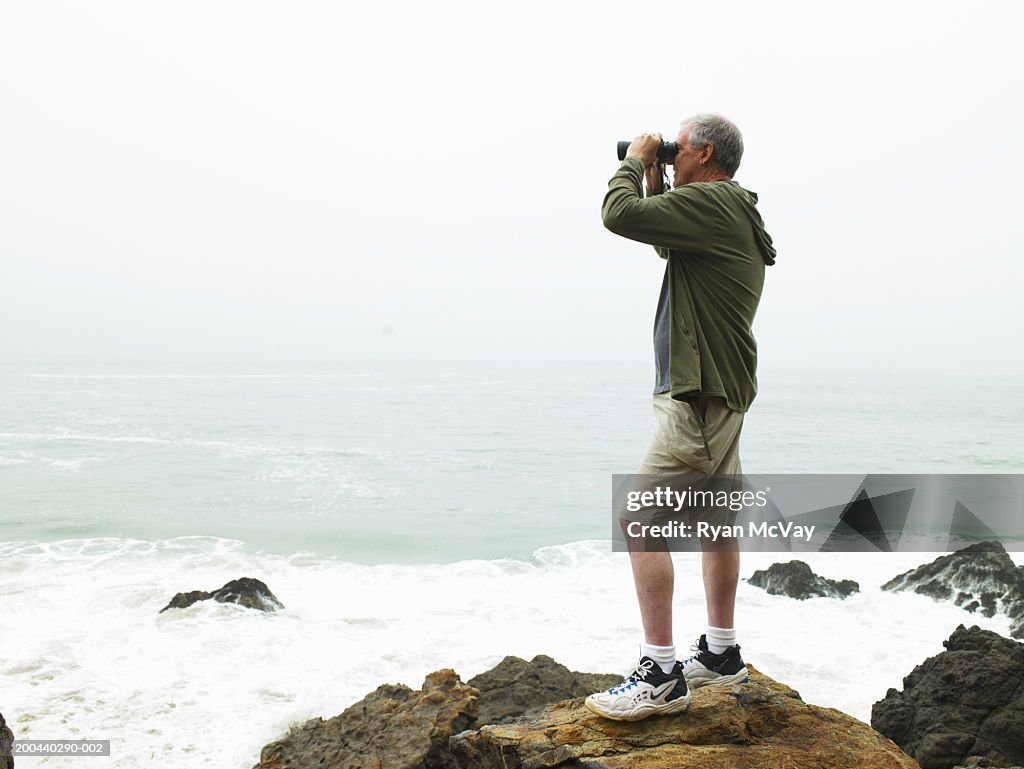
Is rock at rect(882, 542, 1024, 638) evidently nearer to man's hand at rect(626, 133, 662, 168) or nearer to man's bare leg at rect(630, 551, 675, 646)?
man's bare leg at rect(630, 551, 675, 646)

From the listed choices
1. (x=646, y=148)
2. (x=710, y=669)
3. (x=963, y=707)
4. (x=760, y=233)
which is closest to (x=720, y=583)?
(x=710, y=669)

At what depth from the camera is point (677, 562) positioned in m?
12.5

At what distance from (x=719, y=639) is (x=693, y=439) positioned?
39.2 inches

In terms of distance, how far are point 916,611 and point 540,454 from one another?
63.8ft

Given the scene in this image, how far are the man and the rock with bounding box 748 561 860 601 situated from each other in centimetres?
763

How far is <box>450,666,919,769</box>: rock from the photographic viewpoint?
309cm

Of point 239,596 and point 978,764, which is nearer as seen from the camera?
point 978,764

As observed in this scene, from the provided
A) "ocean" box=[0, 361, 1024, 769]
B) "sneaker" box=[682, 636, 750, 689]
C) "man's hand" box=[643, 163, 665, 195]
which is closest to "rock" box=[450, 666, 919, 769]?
"sneaker" box=[682, 636, 750, 689]

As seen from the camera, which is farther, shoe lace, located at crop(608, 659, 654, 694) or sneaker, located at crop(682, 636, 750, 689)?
sneaker, located at crop(682, 636, 750, 689)

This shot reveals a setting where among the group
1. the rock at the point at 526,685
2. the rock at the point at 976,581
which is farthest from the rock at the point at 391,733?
the rock at the point at 976,581

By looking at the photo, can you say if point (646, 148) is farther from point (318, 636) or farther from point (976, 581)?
point (976, 581)

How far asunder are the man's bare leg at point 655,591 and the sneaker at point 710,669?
47 cm

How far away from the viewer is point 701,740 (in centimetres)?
322

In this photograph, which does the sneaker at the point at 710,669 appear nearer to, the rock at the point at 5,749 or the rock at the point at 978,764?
the rock at the point at 978,764
